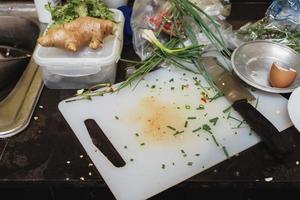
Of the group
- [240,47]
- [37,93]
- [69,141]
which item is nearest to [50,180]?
[69,141]

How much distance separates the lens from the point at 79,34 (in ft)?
2.44

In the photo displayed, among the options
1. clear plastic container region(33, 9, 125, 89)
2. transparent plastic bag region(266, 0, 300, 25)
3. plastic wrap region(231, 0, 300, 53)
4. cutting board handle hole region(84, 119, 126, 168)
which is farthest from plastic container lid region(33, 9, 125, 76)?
transparent plastic bag region(266, 0, 300, 25)

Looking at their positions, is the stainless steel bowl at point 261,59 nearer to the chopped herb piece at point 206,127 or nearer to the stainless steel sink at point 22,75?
the chopped herb piece at point 206,127

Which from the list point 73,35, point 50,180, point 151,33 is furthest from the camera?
point 151,33

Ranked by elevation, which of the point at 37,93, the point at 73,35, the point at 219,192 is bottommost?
the point at 219,192

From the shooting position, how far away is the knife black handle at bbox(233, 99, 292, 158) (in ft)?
2.09

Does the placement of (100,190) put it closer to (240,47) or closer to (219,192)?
(219,192)

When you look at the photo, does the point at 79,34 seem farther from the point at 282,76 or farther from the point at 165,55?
the point at 282,76

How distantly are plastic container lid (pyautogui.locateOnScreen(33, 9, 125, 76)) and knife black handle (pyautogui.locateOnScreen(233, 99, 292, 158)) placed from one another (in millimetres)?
294

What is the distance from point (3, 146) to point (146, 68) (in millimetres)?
356

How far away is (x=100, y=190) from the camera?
2.12 ft

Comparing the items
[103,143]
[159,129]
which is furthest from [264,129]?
[103,143]

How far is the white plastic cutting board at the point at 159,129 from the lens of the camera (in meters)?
0.63

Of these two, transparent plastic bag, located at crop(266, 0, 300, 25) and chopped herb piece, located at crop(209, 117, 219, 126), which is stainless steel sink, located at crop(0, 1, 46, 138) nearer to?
chopped herb piece, located at crop(209, 117, 219, 126)
